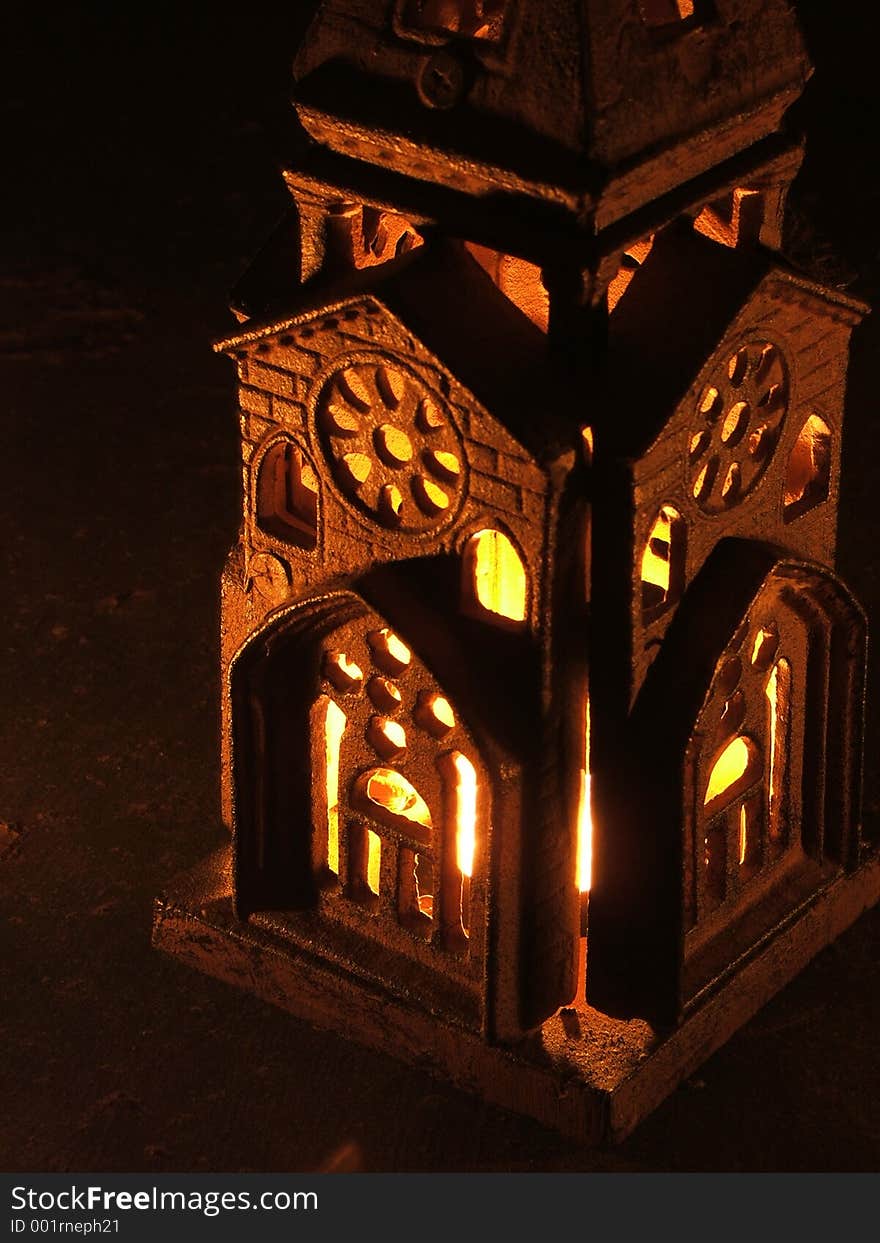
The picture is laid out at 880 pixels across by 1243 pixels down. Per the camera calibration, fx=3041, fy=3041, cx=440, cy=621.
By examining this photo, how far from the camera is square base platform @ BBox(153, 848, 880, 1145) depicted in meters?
5.14

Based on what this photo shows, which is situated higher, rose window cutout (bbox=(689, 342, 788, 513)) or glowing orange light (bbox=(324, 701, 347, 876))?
rose window cutout (bbox=(689, 342, 788, 513))

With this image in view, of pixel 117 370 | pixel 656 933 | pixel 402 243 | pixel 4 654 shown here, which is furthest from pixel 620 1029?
pixel 117 370

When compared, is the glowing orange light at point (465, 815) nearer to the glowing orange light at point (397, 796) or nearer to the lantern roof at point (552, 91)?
the glowing orange light at point (397, 796)

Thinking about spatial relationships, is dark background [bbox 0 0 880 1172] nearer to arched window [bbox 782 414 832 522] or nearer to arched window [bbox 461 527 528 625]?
arched window [bbox 782 414 832 522]

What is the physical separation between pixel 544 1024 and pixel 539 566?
90 cm

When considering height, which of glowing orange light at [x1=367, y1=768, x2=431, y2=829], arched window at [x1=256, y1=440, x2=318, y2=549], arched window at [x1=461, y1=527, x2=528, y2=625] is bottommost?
glowing orange light at [x1=367, y1=768, x2=431, y2=829]

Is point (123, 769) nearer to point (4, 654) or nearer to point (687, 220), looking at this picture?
point (4, 654)

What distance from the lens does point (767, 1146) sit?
5.16 metres

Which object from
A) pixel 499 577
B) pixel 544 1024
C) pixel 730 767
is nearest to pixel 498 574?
pixel 499 577

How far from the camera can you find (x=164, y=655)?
21.1ft

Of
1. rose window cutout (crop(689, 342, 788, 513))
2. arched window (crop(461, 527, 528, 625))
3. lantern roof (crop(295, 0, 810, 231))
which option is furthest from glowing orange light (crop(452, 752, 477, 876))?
lantern roof (crop(295, 0, 810, 231))

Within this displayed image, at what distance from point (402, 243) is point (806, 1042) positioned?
1574 millimetres

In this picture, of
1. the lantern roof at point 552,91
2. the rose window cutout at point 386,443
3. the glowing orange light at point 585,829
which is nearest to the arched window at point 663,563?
the glowing orange light at point 585,829

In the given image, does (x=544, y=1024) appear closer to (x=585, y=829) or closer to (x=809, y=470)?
(x=585, y=829)
